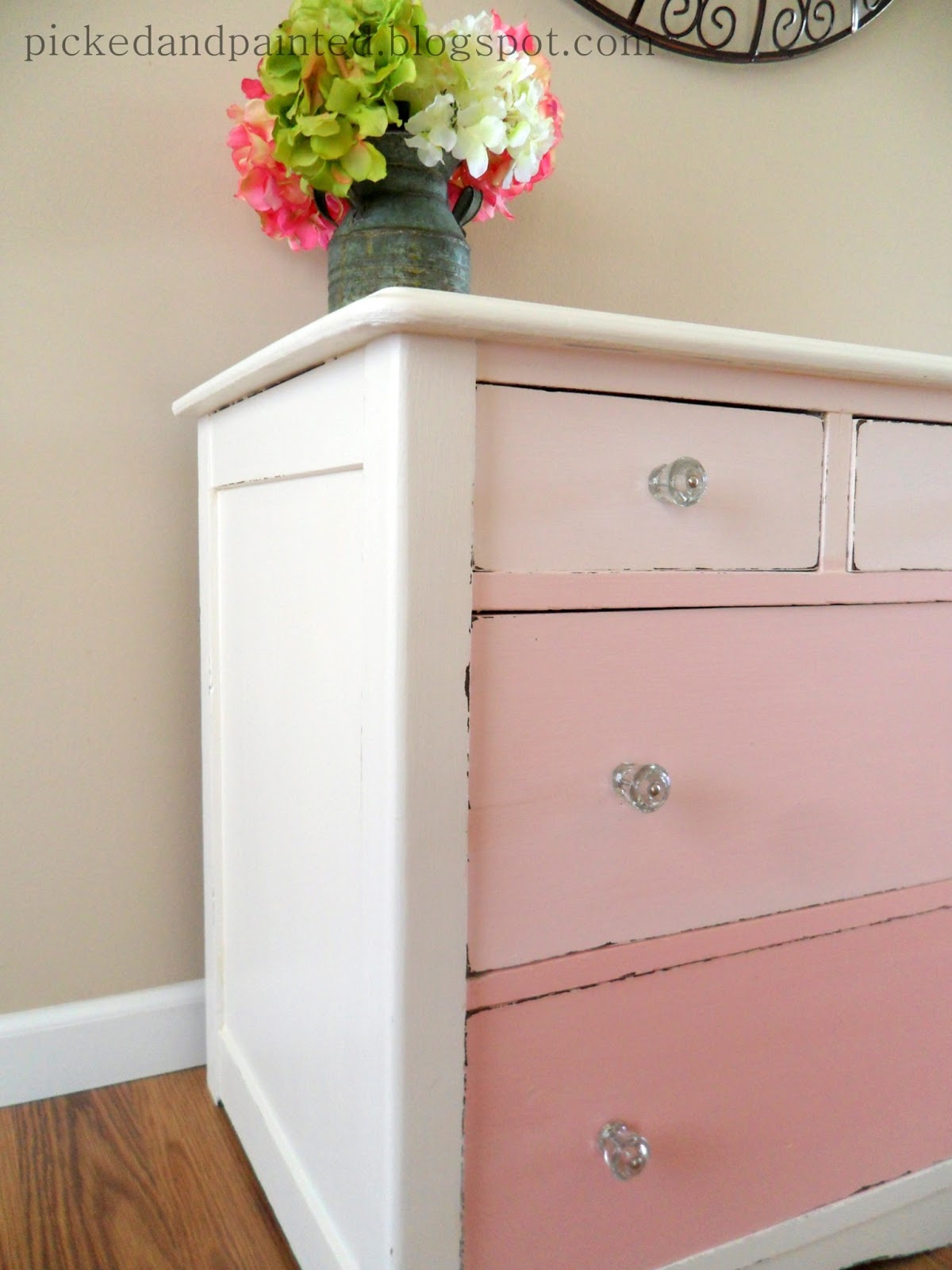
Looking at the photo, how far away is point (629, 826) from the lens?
2.25 feet

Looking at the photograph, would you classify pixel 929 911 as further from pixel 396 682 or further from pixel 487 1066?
pixel 396 682

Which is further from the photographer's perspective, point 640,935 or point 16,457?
point 16,457

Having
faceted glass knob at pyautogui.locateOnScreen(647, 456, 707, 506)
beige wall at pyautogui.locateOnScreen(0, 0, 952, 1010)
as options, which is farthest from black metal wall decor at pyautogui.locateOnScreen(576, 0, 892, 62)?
faceted glass knob at pyautogui.locateOnScreen(647, 456, 707, 506)

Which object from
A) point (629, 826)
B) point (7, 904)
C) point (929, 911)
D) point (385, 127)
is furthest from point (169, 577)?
point (929, 911)

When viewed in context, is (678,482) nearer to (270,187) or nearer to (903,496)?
(903,496)

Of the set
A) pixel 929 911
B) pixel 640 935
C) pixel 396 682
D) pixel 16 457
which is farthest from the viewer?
pixel 16 457

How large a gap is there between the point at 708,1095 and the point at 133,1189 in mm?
586

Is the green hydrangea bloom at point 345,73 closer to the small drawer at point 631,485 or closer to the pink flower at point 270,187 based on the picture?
the pink flower at point 270,187

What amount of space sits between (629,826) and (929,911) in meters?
0.35

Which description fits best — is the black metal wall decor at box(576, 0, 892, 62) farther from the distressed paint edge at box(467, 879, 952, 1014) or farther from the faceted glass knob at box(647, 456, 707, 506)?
the distressed paint edge at box(467, 879, 952, 1014)

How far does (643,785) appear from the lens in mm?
659

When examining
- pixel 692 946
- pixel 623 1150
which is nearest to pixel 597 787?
pixel 692 946

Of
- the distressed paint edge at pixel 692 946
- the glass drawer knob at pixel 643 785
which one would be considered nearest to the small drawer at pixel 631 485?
the glass drawer knob at pixel 643 785

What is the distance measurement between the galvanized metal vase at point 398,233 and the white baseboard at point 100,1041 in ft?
2.72
